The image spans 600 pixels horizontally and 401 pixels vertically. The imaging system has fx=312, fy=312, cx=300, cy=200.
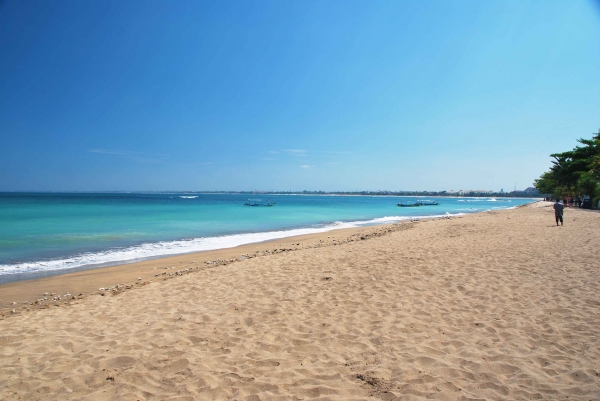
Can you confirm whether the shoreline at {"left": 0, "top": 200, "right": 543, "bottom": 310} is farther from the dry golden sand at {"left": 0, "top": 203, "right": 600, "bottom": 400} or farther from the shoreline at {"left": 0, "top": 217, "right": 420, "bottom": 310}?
the dry golden sand at {"left": 0, "top": 203, "right": 600, "bottom": 400}

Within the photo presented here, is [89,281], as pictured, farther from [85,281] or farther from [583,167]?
[583,167]

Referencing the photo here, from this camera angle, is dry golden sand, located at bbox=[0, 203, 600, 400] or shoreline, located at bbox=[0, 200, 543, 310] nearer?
dry golden sand, located at bbox=[0, 203, 600, 400]

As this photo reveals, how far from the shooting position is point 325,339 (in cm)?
452

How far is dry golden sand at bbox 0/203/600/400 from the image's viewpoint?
3.42 meters

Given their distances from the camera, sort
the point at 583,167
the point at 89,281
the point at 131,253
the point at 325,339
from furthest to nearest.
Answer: the point at 583,167 → the point at 131,253 → the point at 89,281 → the point at 325,339

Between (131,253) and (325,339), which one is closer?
(325,339)

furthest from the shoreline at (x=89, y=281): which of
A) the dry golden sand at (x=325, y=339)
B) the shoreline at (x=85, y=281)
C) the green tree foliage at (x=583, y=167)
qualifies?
the green tree foliage at (x=583, y=167)

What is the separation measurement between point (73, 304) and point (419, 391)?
695cm

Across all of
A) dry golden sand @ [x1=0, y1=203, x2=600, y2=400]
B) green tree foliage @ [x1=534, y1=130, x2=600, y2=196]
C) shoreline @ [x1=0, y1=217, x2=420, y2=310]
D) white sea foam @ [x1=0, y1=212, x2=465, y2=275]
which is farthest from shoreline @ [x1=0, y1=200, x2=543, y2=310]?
green tree foliage @ [x1=534, y1=130, x2=600, y2=196]

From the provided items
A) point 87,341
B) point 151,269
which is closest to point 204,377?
point 87,341

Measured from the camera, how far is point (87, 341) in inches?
184

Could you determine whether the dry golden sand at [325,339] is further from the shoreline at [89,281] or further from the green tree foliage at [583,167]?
the green tree foliage at [583,167]

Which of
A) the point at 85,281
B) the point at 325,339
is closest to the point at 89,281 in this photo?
the point at 85,281

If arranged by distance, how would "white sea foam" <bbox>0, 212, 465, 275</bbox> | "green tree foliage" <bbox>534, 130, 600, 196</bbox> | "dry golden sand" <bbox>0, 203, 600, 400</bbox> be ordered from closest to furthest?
"dry golden sand" <bbox>0, 203, 600, 400</bbox> < "white sea foam" <bbox>0, 212, 465, 275</bbox> < "green tree foliage" <bbox>534, 130, 600, 196</bbox>
